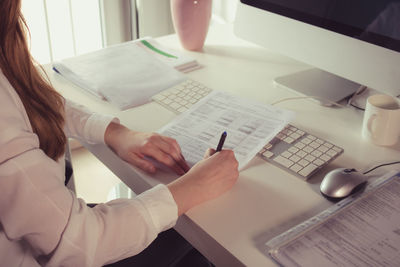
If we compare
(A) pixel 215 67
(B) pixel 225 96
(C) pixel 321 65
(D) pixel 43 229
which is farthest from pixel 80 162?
(D) pixel 43 229

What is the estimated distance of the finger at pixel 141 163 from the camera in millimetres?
817

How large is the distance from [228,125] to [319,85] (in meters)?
0.32

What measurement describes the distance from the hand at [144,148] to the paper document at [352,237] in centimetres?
25

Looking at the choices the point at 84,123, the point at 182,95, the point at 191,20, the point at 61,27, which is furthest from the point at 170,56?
the point at 61,27

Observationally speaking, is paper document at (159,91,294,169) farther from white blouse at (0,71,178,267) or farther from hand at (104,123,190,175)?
white blouse at (0,71,178,267)

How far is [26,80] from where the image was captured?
72 cm

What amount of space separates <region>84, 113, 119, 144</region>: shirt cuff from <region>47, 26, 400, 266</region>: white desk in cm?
2

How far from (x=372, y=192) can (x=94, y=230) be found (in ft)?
1.47

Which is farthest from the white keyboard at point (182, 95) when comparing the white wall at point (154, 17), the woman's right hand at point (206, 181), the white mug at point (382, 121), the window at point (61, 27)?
the window at point (61, 27)

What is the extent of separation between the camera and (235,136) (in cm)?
90

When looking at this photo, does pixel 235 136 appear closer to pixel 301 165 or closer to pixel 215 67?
pixel 301 165

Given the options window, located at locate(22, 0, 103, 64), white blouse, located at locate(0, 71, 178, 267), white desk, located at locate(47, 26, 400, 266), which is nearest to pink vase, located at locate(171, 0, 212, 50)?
white desk, located at locate(47, 26, 400, 266)

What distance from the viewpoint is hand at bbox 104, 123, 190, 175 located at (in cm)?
82

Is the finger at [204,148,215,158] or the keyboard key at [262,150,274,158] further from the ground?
the finger at [204,148,215,158]
